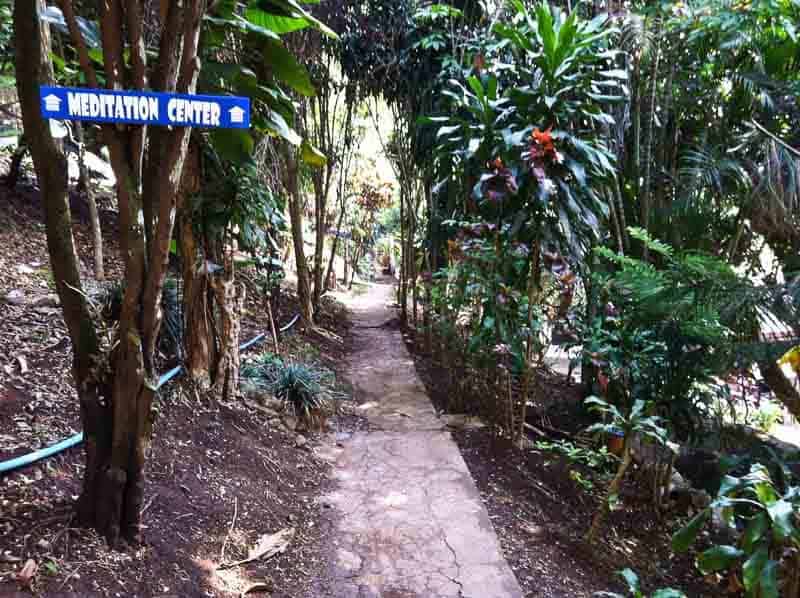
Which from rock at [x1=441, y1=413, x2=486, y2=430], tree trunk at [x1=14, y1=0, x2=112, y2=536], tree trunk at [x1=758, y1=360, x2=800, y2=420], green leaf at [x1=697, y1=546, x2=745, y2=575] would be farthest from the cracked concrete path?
tree trunk at [x1=758, y1=360, x2=800, y2=420]

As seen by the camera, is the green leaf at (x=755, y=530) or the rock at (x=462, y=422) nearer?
the green leaf at (x=755, y=530)

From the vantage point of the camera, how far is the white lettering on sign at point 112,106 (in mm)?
1540

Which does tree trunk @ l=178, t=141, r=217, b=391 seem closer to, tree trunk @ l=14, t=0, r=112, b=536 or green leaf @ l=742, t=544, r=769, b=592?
tree trunk @ l=14, t=0, r=112, b=536

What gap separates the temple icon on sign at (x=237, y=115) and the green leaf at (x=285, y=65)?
122 cm

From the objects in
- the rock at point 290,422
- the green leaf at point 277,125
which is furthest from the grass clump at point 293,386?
the green leaf at point 277,125

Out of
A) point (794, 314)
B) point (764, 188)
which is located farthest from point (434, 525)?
point (764, 188)

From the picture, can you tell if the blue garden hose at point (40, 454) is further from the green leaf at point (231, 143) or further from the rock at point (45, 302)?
the rock at point (45, 302)

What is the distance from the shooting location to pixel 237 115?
1.66m

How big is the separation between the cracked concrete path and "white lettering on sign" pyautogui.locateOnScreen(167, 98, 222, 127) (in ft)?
6.09

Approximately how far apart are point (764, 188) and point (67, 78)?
4.70m

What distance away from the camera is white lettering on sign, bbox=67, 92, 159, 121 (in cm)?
154

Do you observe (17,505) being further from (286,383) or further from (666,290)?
(666,290)

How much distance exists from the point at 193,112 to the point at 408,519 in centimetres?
223

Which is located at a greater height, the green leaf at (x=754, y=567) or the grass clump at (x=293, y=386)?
the grass clump at (x=293, y=386)
